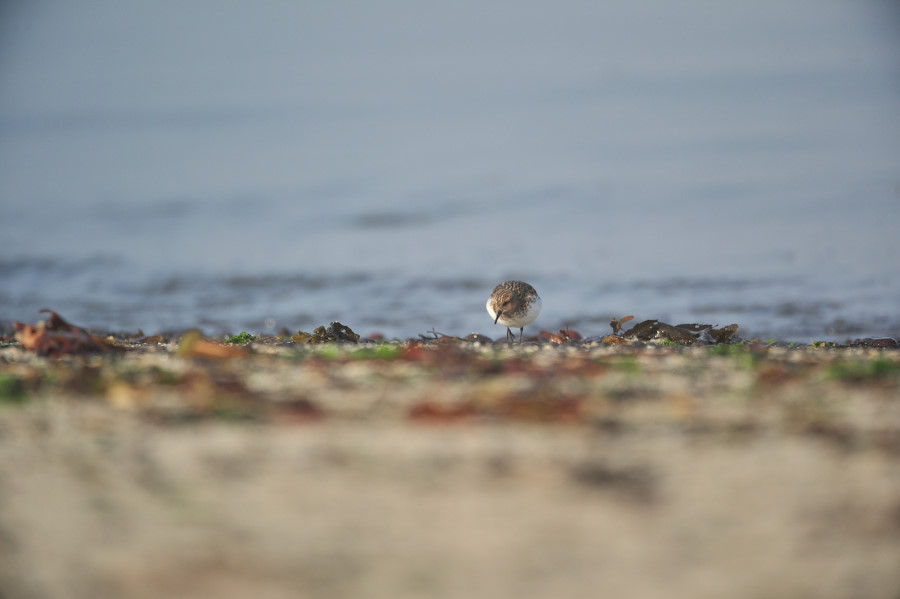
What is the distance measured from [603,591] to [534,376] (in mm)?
1354

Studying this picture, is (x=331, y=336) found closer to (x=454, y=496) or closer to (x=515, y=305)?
(x=515, y=305)

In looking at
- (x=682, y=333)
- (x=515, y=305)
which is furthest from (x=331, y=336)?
(x=682, y=333)

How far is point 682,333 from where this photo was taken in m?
6.71

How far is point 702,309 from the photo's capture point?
376 inches

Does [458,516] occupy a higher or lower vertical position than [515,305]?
lower

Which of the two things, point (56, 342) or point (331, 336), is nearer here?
point (56, 342)

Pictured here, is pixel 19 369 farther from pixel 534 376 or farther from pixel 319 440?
pixel 534 376

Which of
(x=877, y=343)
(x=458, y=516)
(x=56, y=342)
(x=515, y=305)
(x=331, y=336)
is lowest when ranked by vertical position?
(x=458, y=516)

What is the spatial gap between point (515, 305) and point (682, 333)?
52.9 inches

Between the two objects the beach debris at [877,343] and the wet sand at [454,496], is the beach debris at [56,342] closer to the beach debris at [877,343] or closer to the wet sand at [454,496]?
the wet sand at [454,496]

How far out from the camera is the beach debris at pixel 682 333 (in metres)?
6.63

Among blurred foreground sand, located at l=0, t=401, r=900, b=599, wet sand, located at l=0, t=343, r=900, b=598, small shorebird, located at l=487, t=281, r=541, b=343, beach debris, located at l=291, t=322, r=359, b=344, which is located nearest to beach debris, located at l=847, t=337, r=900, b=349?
small shorebird, located at l=487, t=281, r=541, b=343

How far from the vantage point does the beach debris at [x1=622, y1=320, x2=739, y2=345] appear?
663cm

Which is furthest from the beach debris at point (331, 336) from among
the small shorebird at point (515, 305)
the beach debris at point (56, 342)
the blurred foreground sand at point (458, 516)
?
the blurred foreground sand at point (458, 516)
